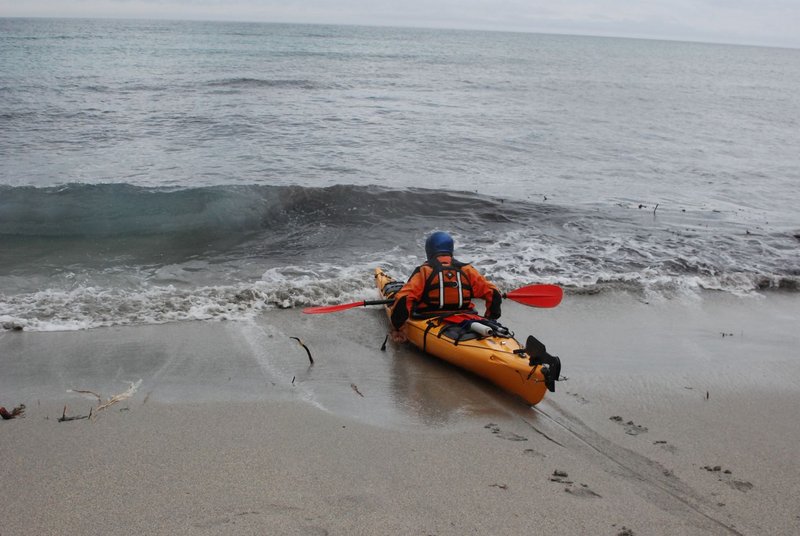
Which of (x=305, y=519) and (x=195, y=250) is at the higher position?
(x=305, y=519)

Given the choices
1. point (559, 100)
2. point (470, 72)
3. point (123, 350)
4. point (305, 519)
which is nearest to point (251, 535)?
point (305, 519)

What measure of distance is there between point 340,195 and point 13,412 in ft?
27.4

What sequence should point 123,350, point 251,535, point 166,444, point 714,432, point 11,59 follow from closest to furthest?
1. point 251,535
2. point 166,444
3. point 714,432
4. point 123,350
5. point 11,59

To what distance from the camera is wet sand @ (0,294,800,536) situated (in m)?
3.18

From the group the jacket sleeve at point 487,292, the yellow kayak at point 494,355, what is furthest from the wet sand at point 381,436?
the jacket sleeve at point 487,292

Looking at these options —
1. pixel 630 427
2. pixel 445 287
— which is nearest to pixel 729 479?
pixel 630 427

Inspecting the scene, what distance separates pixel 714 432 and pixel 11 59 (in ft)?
122

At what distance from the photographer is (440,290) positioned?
5.66 meters

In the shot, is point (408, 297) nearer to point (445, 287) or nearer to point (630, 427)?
point (445, 287)

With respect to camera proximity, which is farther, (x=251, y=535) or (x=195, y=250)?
(x=195, y=250)

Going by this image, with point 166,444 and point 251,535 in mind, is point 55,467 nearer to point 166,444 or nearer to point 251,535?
point 166,444

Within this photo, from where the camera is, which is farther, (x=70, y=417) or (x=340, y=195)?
(x=340, y=195)

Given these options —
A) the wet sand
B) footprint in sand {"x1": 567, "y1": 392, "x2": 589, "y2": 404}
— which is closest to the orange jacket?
the wet sand

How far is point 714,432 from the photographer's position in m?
4.34
